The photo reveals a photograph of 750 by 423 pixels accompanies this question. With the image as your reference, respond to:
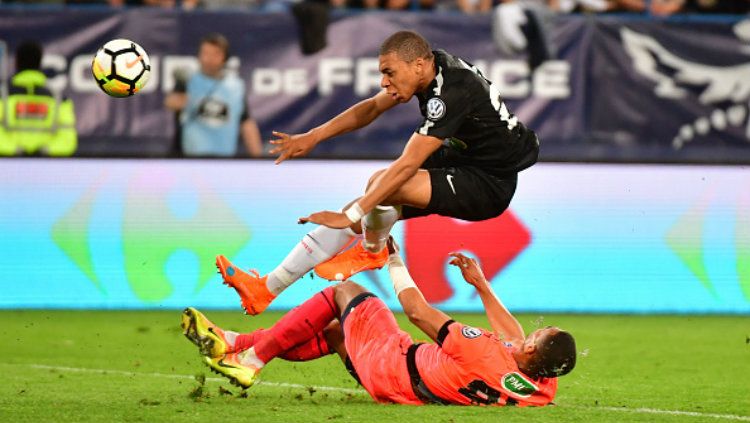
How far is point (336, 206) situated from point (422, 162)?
4.73 meters

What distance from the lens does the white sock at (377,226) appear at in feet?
26.6

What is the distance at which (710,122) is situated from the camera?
14773 millimetres

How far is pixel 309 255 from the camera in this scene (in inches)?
332

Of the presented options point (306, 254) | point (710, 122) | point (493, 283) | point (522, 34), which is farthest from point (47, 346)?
point (710, 122)

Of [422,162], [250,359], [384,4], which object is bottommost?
[250,359]

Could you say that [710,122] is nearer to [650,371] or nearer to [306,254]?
[650,371]

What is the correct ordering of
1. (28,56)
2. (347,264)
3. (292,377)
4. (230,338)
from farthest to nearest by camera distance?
(28,56) → (292,377) → (347,264) → (230,338)

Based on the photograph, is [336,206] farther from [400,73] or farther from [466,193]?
[400,73]

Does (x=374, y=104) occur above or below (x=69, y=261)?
above

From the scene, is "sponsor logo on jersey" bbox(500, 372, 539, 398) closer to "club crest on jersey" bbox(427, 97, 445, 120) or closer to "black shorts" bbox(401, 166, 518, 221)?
"black shorts" bbox(401, 166, 518, 221)

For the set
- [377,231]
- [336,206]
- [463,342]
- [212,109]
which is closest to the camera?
[463,342]

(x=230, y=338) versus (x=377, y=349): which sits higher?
(x=377, y=349)

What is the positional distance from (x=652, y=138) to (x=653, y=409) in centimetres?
742

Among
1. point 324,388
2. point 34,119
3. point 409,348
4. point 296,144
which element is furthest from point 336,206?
point 409,348
